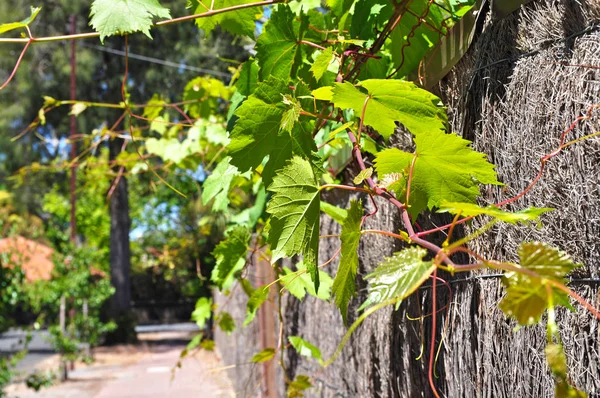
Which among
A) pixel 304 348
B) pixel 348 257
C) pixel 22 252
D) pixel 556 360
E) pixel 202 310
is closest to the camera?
pixel 556 360

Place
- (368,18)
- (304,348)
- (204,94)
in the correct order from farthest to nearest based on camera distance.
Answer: (204,94) < (304,348) < (368,18)

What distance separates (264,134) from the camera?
4.91ft

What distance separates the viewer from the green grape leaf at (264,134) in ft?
4.85

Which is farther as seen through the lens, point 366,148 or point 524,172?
point 366,148

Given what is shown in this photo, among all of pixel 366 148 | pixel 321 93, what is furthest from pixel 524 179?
pixel 366 148

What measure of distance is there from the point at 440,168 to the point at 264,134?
38 centimetres

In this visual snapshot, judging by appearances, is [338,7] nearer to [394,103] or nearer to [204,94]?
[394,103]

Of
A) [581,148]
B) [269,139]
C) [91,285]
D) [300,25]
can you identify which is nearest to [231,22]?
[300,25]

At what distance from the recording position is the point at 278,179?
1.30 metres

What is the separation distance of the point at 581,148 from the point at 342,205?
1898 millimetres

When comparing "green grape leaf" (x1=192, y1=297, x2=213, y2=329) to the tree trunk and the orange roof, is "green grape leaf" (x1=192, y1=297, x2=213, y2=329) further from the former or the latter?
the tree trunk

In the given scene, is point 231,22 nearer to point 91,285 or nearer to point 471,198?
point 471,198

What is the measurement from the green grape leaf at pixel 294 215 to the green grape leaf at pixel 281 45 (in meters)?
0.57

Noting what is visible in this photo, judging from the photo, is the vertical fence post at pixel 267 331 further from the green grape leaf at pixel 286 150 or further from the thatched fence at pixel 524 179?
the green grape leaf at pixel 286 150
